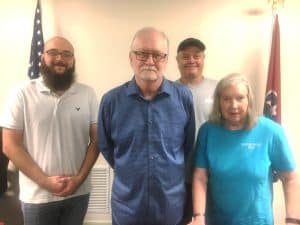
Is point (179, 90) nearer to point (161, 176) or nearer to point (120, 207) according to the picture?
point (161, 176)

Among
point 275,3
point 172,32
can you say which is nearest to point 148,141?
point 172,32

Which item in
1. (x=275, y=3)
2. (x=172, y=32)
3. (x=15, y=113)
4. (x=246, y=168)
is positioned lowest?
(x=246, y=168)

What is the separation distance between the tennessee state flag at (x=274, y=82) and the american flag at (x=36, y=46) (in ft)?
7.45

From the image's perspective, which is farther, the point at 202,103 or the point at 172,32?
the point at 172,32

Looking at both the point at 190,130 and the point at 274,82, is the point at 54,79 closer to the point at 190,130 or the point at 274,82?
the point at 190,130

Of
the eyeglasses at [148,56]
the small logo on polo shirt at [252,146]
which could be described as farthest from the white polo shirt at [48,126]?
the small logo on polo shirt at [252,146]

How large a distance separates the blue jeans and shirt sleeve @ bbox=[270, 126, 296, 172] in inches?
48.7

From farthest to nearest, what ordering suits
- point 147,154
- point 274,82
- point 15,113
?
1. point 274,82
2. point 15,113
3. point 147,154

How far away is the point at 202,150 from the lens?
1792 millimetres

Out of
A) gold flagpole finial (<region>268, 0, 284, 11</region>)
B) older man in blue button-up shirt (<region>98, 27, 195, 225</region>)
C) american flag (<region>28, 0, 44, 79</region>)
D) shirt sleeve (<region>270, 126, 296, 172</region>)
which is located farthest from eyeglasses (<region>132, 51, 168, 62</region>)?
gold flagpole finial (<region>268, 0, 284, 11</region>)

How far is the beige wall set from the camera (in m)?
3.39

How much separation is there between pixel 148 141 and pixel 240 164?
48cm

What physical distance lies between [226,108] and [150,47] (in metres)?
0.50

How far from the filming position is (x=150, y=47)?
169 cm
